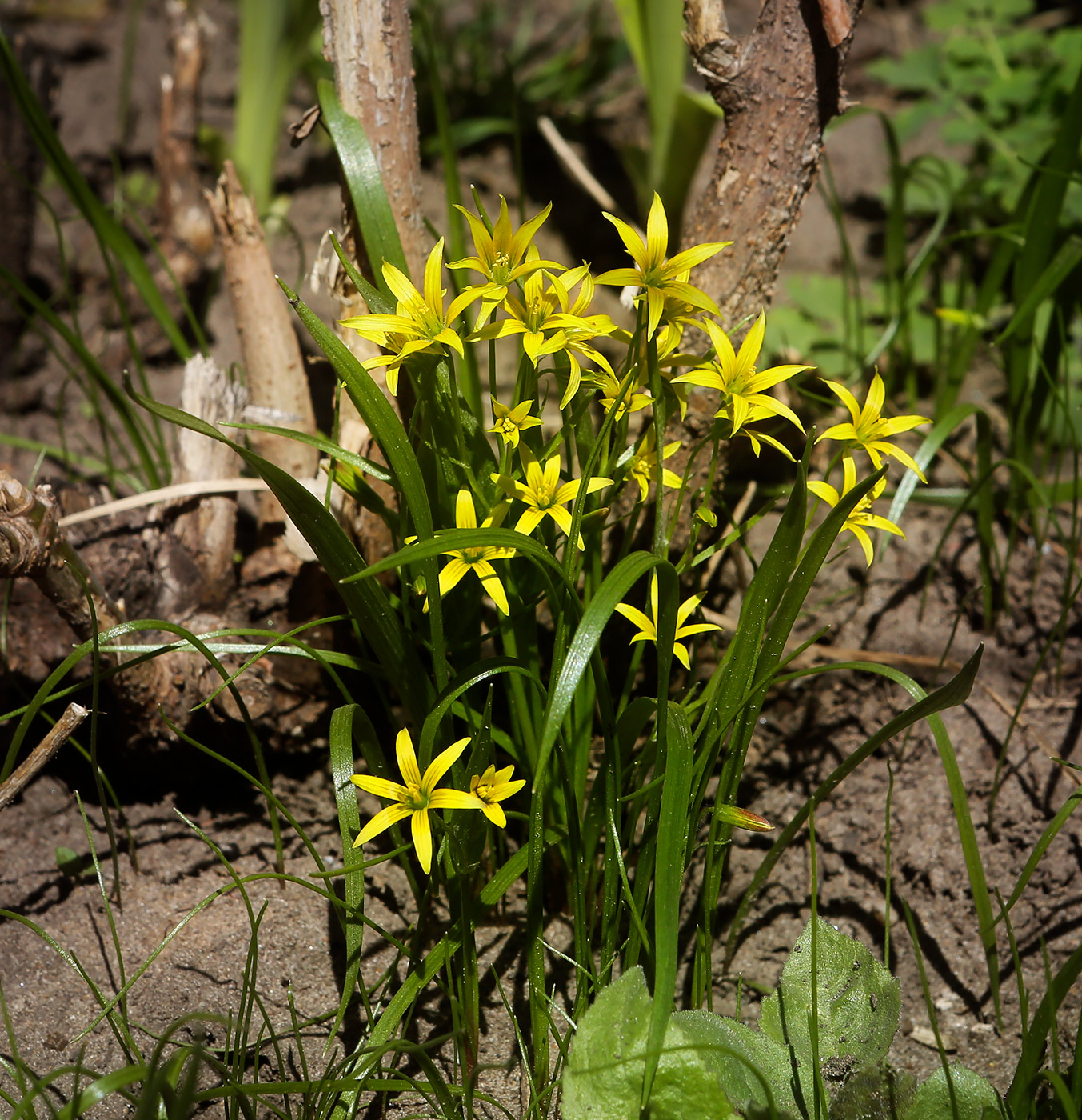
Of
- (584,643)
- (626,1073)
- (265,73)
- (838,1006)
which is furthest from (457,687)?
(265,73)

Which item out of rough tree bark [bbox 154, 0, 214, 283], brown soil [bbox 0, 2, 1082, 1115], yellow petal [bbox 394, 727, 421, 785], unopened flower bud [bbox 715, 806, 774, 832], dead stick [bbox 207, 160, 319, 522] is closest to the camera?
yellow petal [bbox 394, 727, 421, 785]

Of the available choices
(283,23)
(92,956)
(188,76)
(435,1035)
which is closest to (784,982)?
(435,1035)

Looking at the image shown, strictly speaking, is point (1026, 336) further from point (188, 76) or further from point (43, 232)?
point (43, 232)

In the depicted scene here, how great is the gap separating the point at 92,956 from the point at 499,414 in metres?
1.09

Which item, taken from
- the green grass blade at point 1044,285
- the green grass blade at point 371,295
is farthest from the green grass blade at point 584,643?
the green grass blade at point 1044,285

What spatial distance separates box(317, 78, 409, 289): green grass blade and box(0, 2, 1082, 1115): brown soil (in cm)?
66

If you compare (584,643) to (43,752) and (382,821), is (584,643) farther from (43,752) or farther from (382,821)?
(43,752)

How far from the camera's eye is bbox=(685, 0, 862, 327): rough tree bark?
57.1 inches

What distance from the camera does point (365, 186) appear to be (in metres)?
1.38

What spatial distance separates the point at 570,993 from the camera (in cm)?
137

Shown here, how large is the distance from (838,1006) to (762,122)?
1.42m

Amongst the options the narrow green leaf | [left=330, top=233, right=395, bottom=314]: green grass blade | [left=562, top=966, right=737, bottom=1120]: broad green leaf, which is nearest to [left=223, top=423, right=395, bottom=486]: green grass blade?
the narrow green leaf

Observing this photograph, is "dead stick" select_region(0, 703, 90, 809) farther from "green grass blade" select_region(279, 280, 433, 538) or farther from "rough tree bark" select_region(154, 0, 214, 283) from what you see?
"rough tree bark" select_region(154, 0, 214, 283)

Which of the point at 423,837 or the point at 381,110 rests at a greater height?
the point at 381,110
